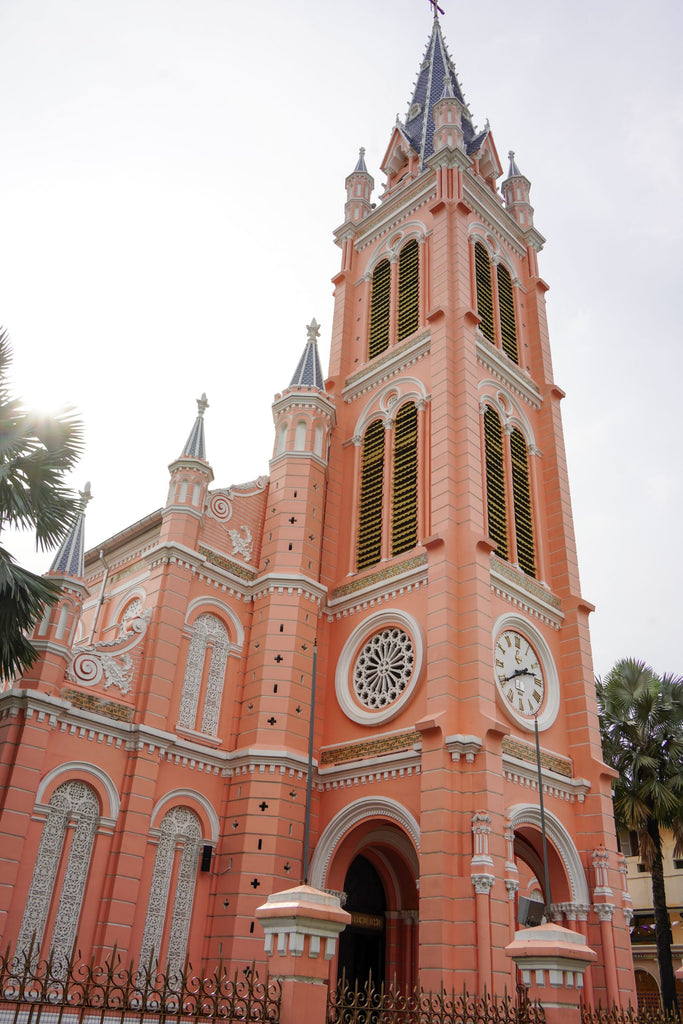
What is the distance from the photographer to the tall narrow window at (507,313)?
2697cm

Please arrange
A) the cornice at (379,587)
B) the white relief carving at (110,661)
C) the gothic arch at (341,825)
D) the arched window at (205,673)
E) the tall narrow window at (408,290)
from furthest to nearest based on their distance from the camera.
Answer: the tall narrow window at (408,290), the cornice at (379,587), the arched window at (205,673), the gothic arch at (341,825), the white relief carving at (110,661)

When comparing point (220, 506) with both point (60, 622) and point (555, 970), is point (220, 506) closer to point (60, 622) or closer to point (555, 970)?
point (60, 622)

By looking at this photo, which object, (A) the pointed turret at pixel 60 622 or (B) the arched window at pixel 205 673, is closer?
(A) the pointed turret at pixel 60 622

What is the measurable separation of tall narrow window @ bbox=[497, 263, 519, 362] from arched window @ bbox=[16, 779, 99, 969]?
59.5 feet

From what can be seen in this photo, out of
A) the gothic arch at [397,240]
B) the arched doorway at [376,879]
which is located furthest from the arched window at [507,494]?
the arched doorway at [376,879]

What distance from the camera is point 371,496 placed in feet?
78.8

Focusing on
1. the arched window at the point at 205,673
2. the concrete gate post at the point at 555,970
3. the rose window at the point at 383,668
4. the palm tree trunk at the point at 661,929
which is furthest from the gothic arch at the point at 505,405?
the concrete gate post at the point at 555,970

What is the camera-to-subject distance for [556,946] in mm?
10414

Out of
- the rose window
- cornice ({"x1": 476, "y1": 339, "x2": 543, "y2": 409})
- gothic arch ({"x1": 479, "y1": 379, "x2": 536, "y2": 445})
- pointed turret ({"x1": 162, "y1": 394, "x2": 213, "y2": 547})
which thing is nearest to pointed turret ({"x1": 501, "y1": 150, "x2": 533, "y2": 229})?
cornice ({"x1": 476, "y1": 339, "x2": 543, "y2": 409})

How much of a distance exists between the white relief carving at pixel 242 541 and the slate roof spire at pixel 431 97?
16378mm

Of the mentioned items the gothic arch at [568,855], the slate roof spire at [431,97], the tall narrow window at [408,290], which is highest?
the slate roof spire at [431,97]

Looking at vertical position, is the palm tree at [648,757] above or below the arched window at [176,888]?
above

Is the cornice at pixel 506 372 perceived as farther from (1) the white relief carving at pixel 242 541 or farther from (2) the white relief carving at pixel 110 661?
(2) the white relief carving at pixel 110 661

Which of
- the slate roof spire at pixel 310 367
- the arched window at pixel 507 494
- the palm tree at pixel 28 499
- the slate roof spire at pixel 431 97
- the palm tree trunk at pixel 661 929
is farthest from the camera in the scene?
the slate roof spire at pixel 431 97
